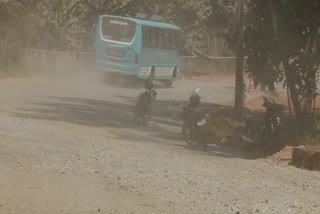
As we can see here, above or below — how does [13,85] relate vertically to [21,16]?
below

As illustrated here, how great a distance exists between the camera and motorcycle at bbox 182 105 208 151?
15.2 meters

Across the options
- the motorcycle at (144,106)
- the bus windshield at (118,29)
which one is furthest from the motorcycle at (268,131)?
the bus windshield at (118,29)

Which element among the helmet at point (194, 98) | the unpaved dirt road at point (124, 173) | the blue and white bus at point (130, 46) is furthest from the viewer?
the blue and white bus at point (130, 46)

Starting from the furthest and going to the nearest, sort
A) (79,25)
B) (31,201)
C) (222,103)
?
(79,25), (222,103), (31,201)

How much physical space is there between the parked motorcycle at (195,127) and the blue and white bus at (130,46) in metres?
16.6

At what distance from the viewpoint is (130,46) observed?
3294 centimetres

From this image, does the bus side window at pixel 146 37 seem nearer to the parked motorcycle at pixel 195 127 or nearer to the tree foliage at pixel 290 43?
the tree foliage at pixel 290 43

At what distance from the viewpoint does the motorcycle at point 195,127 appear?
15.2m

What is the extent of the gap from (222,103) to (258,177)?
16.8 m

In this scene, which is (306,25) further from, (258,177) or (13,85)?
(13,85)

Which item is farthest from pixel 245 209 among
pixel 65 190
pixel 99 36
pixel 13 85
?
pixel 99 36

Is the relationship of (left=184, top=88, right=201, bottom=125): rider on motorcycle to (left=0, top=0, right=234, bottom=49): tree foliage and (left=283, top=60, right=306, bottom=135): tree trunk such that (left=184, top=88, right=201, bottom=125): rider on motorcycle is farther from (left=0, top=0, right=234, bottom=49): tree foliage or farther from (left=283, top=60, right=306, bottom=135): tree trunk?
(left=0, top=0, right=234, bottom=49): tree foliage

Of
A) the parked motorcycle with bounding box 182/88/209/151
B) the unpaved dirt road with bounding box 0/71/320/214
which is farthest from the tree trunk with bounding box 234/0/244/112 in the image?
the parked motorcycle with bounding box 182/88/209/151

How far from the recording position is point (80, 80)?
35125 mm
